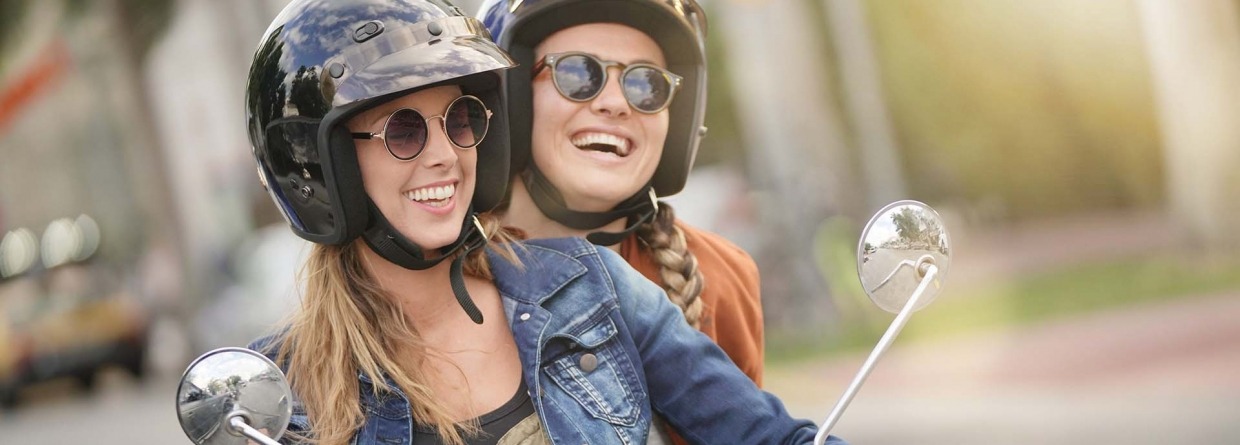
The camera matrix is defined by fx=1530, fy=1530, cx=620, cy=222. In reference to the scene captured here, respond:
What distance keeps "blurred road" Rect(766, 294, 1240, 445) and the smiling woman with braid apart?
5640 mm

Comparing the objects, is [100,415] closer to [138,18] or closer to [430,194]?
[138,18]

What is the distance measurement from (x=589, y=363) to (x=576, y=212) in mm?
760

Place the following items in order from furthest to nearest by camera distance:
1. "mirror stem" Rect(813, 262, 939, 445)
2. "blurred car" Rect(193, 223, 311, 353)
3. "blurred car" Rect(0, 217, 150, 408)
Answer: "blurred car" Rect(0, 217, 150, 408), "blurred car" Rect(193, 223, 311, 353), "mirror stem" Rect(813, 262, 939, 445)

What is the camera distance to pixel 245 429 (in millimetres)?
2301

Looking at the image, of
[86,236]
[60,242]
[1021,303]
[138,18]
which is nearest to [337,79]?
[1021,303]

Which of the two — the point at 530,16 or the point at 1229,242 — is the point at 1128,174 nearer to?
the point at 1229,242

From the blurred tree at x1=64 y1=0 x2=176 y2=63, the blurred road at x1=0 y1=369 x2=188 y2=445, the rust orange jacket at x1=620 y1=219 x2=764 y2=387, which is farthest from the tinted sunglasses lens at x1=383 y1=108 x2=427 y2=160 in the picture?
the blurred tree at x1=64 y1=0 x2=176 y2=63

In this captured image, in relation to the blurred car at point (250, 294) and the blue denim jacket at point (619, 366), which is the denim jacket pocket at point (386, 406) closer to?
the blue denim jacket at point (619, 366)

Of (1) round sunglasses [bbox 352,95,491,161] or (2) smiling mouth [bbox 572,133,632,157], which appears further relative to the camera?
(2) smiling mouth [bbox 572,133,632,157]

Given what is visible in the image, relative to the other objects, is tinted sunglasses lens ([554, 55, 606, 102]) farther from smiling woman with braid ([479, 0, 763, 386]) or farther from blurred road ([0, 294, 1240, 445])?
blurred road ([0, 294, 1240, 445])

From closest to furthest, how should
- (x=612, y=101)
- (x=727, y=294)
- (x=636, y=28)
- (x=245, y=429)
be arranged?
(x=245, y=429) < (x=612, y=101) < (x=636, y=28) < (x=727, y=294)

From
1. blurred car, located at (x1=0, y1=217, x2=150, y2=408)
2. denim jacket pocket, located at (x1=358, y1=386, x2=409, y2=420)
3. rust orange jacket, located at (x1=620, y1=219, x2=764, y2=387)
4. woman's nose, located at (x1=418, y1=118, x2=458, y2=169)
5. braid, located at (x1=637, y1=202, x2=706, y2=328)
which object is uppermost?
woman's nose, located at (x1=418, y1=118, x2=458, y2=169)

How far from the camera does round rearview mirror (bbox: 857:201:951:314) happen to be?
2504mm

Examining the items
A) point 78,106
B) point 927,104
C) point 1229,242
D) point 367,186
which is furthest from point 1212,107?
point 78,106
